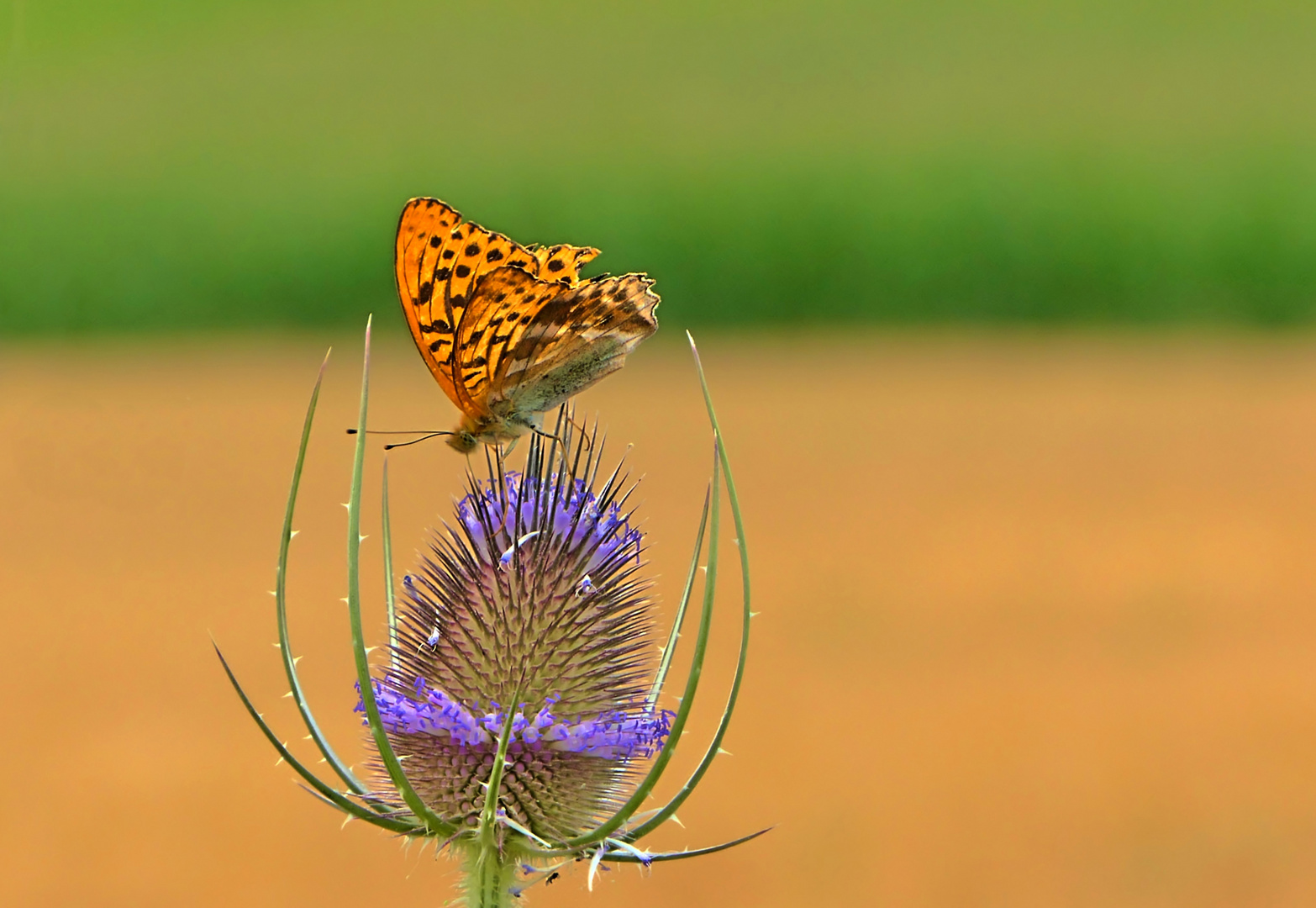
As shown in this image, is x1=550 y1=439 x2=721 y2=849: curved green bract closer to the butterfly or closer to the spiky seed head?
the spiky seed head

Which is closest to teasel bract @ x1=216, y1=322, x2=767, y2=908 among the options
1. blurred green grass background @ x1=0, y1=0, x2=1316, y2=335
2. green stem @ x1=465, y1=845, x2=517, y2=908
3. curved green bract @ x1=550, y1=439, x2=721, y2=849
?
green stem @ x1=465, y1=845, x2=517, y2=908

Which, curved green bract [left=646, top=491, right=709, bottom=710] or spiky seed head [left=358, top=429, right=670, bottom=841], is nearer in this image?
spiky seed head [left=358, top=429, right=670, bottom=841]

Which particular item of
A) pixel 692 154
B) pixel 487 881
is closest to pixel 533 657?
pixel 487 881

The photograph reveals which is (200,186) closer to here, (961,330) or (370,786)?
(961,330)

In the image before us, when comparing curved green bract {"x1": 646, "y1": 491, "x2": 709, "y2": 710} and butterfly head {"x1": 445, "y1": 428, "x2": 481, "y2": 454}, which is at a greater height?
butterfly head {"x1": 445, "y1": 428, "x2": 481, "y2": 454}

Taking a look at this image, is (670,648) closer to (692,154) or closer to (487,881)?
(487,881)
